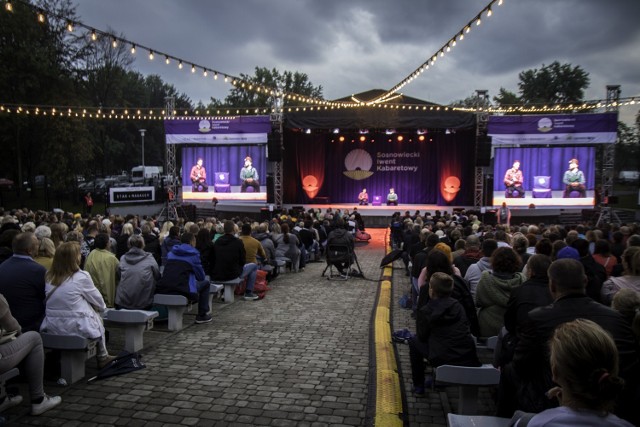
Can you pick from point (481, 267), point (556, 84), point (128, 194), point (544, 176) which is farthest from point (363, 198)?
point (556, 84)

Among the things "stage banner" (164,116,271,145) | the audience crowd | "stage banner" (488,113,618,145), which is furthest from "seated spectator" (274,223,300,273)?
"stage banner" (488,113,618,145)

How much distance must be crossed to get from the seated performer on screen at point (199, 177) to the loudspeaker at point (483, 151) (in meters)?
12.1

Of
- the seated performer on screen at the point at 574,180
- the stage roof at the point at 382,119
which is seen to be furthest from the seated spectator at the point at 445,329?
the seated performer on screen at the point at 574,180

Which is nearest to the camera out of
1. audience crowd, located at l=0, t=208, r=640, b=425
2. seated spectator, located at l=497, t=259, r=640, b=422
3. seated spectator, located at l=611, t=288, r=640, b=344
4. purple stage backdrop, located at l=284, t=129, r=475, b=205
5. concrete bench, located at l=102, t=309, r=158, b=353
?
audience crowd, located at l=0, t=208, r=640, b=425

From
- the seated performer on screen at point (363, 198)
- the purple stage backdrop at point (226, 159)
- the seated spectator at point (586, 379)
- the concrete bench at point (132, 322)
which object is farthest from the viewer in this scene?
the seated performer on screen at point (363, 198)

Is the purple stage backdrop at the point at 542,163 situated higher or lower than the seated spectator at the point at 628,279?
higher

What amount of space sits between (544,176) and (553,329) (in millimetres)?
19251

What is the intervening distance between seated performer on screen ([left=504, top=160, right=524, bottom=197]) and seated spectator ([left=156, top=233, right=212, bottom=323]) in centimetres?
1670

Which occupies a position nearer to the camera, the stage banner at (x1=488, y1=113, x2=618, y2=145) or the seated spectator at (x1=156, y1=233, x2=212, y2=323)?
the seated spectator at (x1=156, y1=233, x2=212, y2=323)

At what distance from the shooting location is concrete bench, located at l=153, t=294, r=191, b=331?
569cm

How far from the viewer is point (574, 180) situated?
19.5 metres

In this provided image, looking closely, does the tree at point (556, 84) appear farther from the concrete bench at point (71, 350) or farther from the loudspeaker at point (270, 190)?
the concrete bench at point (71, 350)

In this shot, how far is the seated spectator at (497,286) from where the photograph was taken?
→ 4.11 meters

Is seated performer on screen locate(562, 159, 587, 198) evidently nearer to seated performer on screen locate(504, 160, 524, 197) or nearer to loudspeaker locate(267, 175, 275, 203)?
seated performer on screen locate(504, 160, 524, 197)
